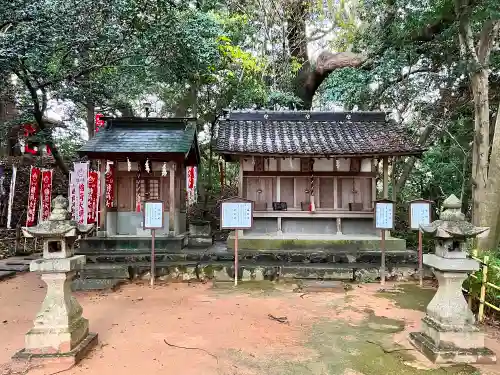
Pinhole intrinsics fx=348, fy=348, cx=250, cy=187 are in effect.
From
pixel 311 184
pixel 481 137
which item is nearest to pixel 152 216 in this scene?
pixel 311 184

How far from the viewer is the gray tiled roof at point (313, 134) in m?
10.2

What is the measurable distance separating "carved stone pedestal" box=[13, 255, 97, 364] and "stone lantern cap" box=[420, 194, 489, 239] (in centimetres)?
514

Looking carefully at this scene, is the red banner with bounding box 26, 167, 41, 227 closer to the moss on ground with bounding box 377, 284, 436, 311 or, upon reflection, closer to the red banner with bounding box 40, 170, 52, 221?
the red banner with bounding box 40, 170, 52, 221

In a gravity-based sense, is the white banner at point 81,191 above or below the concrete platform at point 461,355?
above

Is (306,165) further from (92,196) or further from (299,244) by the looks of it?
(92,196)

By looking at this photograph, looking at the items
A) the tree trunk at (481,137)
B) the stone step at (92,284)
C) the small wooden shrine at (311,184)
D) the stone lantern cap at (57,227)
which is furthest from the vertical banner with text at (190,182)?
the tree trunk at (481,137)

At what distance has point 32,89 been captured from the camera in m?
12.2

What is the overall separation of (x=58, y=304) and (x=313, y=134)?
29.2 feet

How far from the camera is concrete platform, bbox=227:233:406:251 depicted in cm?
1035

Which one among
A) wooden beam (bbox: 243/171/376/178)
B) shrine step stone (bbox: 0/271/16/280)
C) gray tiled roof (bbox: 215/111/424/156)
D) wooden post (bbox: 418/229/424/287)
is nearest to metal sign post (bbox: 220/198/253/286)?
gray tiled roof (bbox: 215/111/424/156)

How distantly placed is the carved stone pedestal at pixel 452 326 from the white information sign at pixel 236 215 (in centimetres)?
489

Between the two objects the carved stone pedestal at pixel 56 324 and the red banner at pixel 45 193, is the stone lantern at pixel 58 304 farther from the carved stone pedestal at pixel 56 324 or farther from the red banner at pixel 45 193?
the red banner at pixel 45 193

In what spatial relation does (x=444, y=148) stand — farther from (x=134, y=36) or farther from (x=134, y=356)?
(x=134, y=356)

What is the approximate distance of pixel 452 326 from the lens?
183 inches
